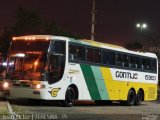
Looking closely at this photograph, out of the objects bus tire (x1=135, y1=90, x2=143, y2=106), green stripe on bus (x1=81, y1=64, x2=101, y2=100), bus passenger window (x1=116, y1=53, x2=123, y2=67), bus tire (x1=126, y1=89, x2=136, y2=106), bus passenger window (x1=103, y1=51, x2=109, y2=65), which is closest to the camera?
green stripe on bus (x1=81, y1=64, x2=101, y2=100)

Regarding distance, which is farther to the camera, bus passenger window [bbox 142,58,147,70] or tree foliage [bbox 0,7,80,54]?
tree foliage [bbox 0,7,80,54]

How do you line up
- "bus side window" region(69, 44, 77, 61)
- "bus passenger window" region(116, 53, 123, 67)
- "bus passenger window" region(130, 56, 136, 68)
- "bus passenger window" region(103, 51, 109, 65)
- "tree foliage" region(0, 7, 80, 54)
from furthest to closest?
"tree foliage" region(0, 7, 80, 54), "bus passenger window" region(130, 56, 136, 68), "bus passenger window" region(116, 53, 123, 67), "bus passenger window" region(103, 51, 109, 65), "bus side window" region(69, 44, 77, 61)

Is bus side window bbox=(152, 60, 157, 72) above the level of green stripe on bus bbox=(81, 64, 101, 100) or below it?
above

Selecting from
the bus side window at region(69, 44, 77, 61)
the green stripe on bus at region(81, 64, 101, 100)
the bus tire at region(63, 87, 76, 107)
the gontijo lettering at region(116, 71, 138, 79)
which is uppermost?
the bus side window at region(69, 44, 77, 61)

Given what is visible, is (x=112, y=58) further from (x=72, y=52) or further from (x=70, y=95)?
(x=70, y=95)

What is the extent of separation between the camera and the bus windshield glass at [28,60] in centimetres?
2345

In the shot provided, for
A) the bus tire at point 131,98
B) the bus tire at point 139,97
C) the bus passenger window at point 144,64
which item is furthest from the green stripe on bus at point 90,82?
the bus passenger window at point 144,64

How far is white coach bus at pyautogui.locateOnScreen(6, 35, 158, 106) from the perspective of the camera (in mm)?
23469

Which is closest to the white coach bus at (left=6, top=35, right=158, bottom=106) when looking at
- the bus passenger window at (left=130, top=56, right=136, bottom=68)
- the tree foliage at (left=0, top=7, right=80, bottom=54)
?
the bus passenger window at (left=130, top=56, right=136, bottom=68)

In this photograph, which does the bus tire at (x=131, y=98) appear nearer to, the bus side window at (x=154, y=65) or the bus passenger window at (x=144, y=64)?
the bus passenger window at (x=144, y=64)

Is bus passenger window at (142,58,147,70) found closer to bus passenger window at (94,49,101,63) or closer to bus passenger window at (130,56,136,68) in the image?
bus passenger window at (130,56,136,68)

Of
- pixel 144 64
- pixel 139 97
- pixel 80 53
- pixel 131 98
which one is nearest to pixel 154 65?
pixel 144 64

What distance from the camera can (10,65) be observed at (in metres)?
24.4

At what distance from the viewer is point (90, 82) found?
2689cm
